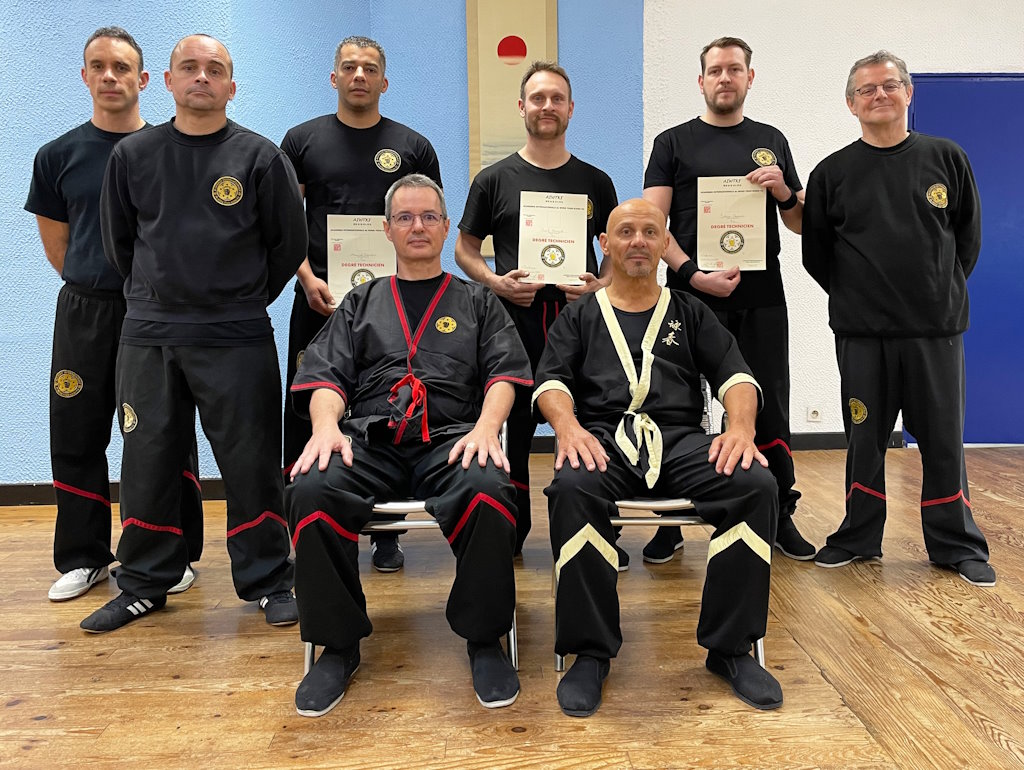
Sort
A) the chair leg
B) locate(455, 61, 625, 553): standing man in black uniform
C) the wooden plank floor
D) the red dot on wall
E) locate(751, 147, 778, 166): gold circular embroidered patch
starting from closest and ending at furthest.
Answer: the wooden plank floor
the chair leg
locate(455, 61, 625, 553): standing man in black uniform
locate(751, 147, 778, 166): gold circular embroidered patch
the red dot on wall

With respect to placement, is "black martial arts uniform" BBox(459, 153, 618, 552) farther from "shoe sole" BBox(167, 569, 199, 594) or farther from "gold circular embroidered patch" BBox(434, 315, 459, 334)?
"shoe sole" BBox(167, 569, 199, 594)

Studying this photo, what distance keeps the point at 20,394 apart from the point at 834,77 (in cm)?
539

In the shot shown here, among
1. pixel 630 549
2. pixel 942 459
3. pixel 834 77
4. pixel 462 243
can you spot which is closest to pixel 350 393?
pixel 462 243

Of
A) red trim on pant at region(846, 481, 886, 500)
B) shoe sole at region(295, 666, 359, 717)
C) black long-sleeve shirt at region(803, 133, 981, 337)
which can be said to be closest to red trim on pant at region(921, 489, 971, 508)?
red trim on pant at region(846, 481, 886, 500)

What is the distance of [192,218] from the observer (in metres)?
2.57

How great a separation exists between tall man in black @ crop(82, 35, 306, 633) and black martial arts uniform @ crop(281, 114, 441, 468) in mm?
310

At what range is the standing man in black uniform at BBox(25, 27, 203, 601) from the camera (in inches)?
112

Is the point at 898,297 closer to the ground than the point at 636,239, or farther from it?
closer to the ground

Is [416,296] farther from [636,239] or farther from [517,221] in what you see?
[636,239]

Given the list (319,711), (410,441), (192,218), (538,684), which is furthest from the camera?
(192,218)

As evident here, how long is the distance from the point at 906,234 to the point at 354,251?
2.07 metres

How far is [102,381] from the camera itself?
2.94m

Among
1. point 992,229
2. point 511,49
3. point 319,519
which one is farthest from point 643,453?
point 992,229

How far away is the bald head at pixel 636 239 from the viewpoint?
2500 mm
